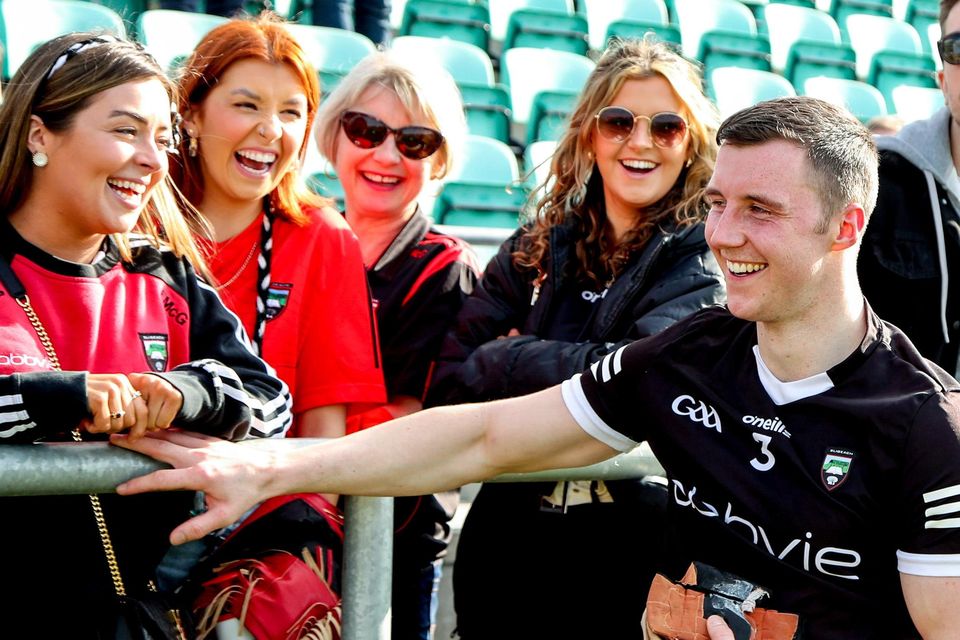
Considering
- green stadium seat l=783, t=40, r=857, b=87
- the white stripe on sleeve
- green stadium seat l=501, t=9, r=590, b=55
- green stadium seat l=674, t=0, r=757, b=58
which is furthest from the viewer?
green stadium seat l=783, t=40, r=857, b=87

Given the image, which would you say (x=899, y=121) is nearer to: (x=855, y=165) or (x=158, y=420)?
(x=855, y=165)

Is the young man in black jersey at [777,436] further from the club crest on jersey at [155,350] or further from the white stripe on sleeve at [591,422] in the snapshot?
the club crest on jersey at [155,350]

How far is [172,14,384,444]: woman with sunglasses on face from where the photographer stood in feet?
8.54

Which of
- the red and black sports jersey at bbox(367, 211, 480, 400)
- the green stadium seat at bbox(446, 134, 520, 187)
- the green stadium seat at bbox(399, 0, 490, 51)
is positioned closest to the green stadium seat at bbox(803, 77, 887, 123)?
the green stadium seat at bbox(399, 0, 490, 51)

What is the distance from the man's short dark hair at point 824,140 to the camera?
1965mm

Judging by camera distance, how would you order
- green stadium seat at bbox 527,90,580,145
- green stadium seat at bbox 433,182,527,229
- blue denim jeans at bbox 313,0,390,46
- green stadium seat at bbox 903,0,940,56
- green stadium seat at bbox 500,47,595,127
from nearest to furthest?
green stadium seat at bbox 433,182,527,229
blue denim jeans at bbox 313,0,390,46
green stadium seat at bbox 527,90,580,145
green stadium seat at bbox 500,47,595,127
green stadium seat at bbox 903,0,940,56

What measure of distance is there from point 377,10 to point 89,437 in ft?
15.2

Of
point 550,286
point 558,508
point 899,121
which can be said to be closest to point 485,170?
point 899,121

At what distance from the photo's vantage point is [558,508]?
262 centimetres

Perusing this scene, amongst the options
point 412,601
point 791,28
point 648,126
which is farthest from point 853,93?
point 412,601

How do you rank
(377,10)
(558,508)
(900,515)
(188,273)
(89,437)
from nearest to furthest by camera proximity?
(900,515)
(89,437)
(188,273)
(558,508)
(377,10)

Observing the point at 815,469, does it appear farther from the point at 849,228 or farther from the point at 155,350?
the point at 155,350

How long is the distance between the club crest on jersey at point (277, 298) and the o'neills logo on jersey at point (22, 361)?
2.34 ft

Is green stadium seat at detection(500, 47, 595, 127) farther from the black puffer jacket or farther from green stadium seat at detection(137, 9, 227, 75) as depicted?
the black puffer jacket
